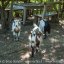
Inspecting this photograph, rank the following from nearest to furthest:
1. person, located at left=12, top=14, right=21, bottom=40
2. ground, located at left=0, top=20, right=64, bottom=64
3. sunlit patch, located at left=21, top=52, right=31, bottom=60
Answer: ground, located at left=0, top=20, right=64, bottom=64 < sunlit patch, located at left=21, top=52, right=31, bottom=60 < person, located at left=12, top=14, right=21, bottom=40

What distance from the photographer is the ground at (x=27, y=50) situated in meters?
6.80

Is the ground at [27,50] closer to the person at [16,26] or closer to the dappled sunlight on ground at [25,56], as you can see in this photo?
the dappled sunlight on ground at [25,56]

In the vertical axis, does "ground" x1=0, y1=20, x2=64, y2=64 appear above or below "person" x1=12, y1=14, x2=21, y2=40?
below

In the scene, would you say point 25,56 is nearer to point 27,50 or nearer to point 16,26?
point 27,50

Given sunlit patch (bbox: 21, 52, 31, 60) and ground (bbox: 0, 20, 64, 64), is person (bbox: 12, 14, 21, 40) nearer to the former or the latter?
ground (bbox: 0, 20, 64, 64)

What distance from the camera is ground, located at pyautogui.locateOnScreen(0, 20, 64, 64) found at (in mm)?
6805

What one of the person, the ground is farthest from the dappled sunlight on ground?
the person

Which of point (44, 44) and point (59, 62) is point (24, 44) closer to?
point (44, 44)

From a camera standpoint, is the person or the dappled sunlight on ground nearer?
the dappled sunlight on ground

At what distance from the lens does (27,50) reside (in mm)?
7605

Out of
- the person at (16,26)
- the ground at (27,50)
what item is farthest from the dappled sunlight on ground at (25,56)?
the person at (16,26)

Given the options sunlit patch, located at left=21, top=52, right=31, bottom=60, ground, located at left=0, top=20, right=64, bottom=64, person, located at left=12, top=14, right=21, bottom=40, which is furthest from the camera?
person, located at left=12, top=14, right=21, bottom=40

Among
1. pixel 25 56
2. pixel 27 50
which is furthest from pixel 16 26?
pixel 25 56

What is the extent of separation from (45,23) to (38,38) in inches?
78.3
